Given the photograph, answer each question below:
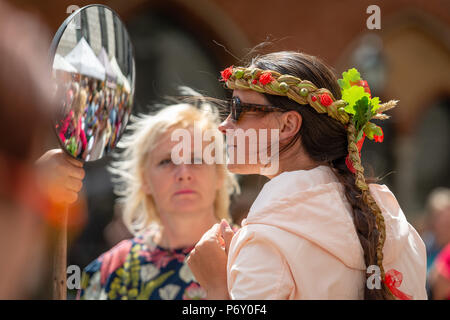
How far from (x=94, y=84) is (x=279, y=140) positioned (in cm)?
86

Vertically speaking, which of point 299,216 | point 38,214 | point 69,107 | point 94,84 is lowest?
point 38,214

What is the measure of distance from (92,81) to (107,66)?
133 mm

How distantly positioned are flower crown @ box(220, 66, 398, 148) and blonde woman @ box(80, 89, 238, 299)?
1057 mm

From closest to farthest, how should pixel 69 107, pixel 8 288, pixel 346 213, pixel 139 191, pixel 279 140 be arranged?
pixel 8 288 < pixel 346 213 < pixel 279 140 < pixel 69 107 < pixel 139 191

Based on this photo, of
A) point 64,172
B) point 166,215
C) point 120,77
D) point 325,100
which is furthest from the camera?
point 166,215

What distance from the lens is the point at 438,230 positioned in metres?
5.85

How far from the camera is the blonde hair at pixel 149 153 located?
127 inches

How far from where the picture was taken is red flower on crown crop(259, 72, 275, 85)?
2.02m

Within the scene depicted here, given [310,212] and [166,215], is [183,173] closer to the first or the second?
[166,215]

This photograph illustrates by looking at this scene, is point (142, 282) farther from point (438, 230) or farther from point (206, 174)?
point (438, 230)

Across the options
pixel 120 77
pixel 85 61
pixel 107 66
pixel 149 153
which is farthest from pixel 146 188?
pixel 85 61

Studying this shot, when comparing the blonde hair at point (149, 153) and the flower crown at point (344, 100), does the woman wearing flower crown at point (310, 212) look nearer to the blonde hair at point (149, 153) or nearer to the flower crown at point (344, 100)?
the flower crown at point (344, 100)

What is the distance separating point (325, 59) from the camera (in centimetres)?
713
